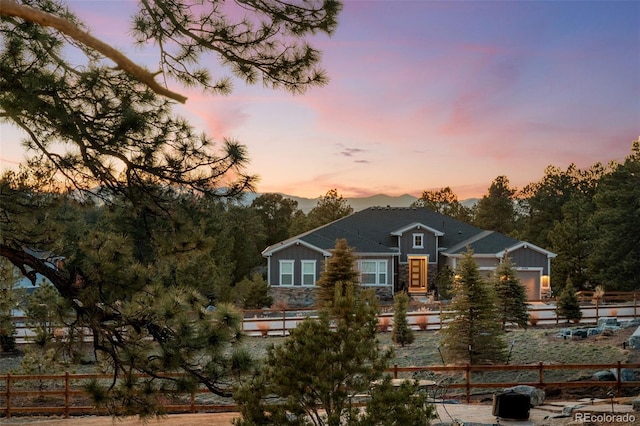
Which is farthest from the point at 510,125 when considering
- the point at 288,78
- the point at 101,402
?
the point at 101,402

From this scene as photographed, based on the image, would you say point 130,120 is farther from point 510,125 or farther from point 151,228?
point 510,125

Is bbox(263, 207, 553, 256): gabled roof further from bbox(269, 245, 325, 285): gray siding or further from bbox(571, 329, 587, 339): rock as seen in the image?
bbox(571, 329, 587, 339): rock

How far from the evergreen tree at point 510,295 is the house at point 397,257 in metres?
8.61

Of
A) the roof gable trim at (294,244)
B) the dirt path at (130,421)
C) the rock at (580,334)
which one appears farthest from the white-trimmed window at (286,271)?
the dirt path at (130,421)

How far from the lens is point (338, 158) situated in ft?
88.6

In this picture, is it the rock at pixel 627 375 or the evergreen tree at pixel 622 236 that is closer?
the rock at pixel 627 375

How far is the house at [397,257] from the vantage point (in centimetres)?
3120

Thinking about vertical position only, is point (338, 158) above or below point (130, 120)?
above

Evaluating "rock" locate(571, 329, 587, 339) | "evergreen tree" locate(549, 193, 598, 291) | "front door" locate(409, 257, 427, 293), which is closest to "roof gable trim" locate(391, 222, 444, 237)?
"front door" locate(409, 257, 427, 293)

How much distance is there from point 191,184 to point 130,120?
0.89m

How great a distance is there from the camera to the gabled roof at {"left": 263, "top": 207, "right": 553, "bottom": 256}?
3177 centimetres

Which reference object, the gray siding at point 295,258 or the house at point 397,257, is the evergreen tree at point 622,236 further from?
the gray siding at point 295,258

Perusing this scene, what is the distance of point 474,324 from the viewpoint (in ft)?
52.6

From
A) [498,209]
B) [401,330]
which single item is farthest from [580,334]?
[498,209]
